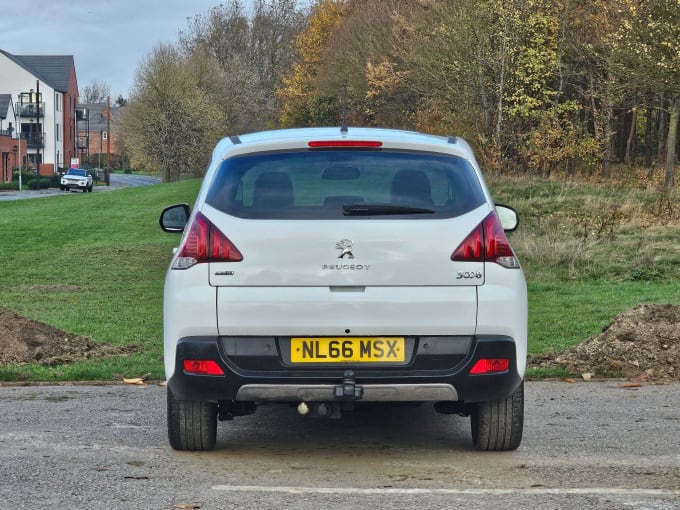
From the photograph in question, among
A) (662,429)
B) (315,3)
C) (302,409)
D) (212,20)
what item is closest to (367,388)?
(302,409)

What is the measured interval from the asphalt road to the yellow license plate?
600 millimetres

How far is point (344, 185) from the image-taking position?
6438mm

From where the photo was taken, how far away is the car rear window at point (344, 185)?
6332 millimetres

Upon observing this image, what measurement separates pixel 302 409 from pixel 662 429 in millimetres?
2512

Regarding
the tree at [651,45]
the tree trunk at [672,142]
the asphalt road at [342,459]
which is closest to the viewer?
the asphalt road at [342,459]

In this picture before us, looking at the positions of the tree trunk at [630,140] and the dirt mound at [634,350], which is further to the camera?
the tree trunk at [630,140]

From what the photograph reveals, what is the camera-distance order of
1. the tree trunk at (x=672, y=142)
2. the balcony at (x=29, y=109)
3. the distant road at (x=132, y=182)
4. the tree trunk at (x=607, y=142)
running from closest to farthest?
1. the tree trunk at (x=672, y=142)
2. the tree trunk at (x=607, y=142)
3. the distant road at (x=132, y=182)
4. the balcony at (x=29, y=109)

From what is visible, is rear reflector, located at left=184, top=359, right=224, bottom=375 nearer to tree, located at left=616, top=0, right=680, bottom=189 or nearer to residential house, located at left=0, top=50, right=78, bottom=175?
tree, located at left=616, top=0, right=680, bottom=189

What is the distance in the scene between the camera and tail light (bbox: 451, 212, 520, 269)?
6273 mm

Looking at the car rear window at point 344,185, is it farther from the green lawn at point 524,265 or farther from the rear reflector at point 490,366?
the green lawn at point 524,265

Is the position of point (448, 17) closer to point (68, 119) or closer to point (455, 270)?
point (455, 270)

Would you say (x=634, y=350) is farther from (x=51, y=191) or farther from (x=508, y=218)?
(x=51, y=191)

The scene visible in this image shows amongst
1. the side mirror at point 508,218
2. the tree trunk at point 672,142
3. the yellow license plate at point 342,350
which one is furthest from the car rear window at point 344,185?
the tree trunk at point 672,142

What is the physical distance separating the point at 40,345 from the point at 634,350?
17.8ft
